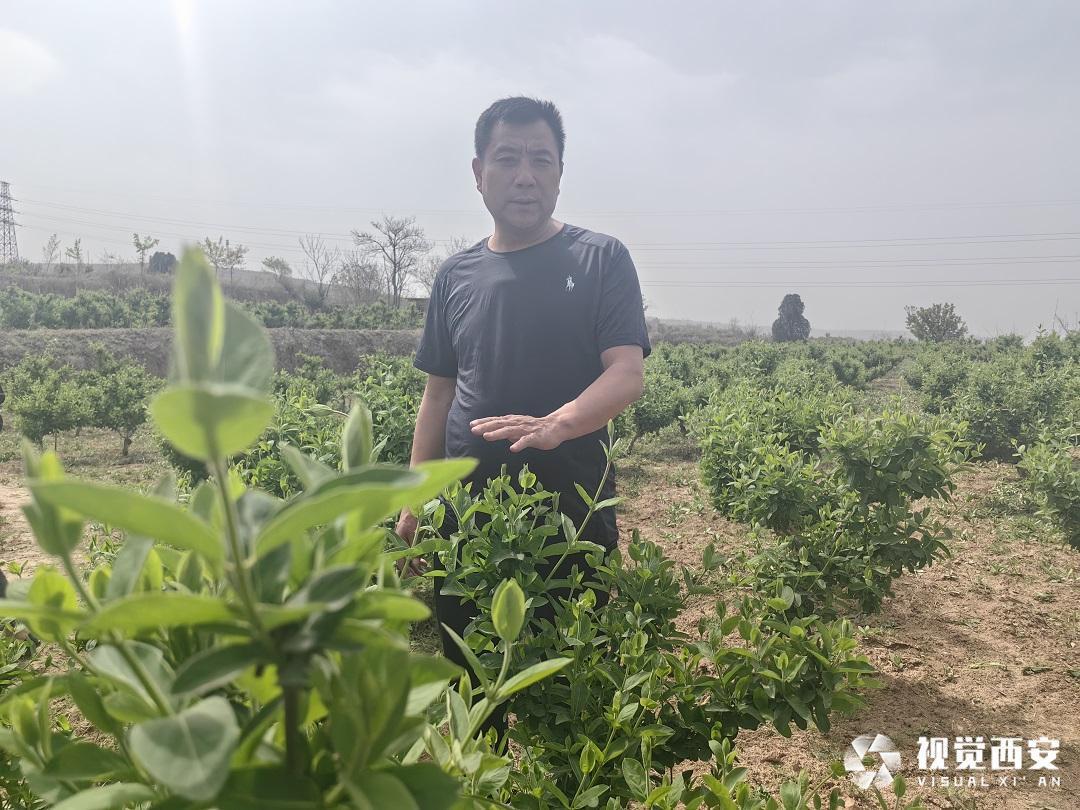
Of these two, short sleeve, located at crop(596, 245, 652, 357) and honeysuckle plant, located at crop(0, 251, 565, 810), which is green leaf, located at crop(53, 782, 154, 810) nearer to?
honeysuckle plant, located at crop(0, 251, 565, 810)

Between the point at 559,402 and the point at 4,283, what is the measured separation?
120 feet

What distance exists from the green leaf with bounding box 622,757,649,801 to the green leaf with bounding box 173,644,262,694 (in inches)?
29.5

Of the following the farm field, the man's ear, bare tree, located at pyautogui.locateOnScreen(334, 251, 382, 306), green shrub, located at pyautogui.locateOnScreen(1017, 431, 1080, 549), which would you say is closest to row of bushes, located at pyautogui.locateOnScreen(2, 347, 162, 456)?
the farm field

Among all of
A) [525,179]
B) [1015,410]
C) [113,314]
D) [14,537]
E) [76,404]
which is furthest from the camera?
[113,314]

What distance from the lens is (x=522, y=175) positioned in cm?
217

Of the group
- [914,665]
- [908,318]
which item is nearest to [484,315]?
[914,665]

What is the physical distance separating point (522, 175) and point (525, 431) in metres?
0.94

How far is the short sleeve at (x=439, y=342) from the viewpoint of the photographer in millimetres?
2367

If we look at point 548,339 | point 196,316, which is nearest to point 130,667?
point 196,316

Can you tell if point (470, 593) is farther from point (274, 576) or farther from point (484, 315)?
point (484, 315)

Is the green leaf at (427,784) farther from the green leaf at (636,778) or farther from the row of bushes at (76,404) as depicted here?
the row of bushes at (76,404)

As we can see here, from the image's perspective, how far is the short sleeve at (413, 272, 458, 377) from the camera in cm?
237

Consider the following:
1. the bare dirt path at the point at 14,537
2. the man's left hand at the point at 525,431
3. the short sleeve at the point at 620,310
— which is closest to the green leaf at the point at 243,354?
the man's left hand at the point at 525,431

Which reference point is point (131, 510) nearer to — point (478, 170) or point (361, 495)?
point (361, 495)
